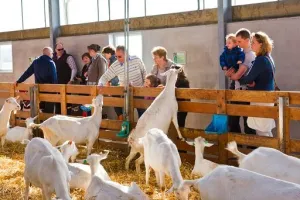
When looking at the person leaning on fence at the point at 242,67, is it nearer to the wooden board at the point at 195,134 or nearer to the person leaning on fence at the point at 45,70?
the wooden board at the point at 195,134

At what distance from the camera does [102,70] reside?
10.1m

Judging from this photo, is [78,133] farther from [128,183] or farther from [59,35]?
[59,35]

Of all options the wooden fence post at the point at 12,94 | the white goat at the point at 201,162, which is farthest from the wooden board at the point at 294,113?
the wooden fence post at the point at 12,94

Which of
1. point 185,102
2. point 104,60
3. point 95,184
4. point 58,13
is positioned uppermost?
point 58,13

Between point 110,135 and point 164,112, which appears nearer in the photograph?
point 164,112

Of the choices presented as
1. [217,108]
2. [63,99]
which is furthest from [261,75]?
[63,99]

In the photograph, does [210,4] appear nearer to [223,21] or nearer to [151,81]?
[223,21]

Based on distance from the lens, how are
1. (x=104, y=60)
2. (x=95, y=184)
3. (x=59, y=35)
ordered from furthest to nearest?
(x=59, y=35) → (x=104, y=60) → (x=95, y=184)

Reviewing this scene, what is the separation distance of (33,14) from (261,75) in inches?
384

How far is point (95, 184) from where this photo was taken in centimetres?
466

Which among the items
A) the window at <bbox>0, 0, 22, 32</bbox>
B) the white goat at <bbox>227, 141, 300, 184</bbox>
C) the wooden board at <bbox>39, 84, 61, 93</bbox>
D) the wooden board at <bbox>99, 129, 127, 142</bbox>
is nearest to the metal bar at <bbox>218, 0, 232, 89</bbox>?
the wooden board at <bbox>99, 129, 127, 142</bbox>

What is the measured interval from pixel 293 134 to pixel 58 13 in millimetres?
7770

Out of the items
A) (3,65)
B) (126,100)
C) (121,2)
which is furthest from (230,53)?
(3,65)

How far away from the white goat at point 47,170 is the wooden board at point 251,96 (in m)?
2.73
